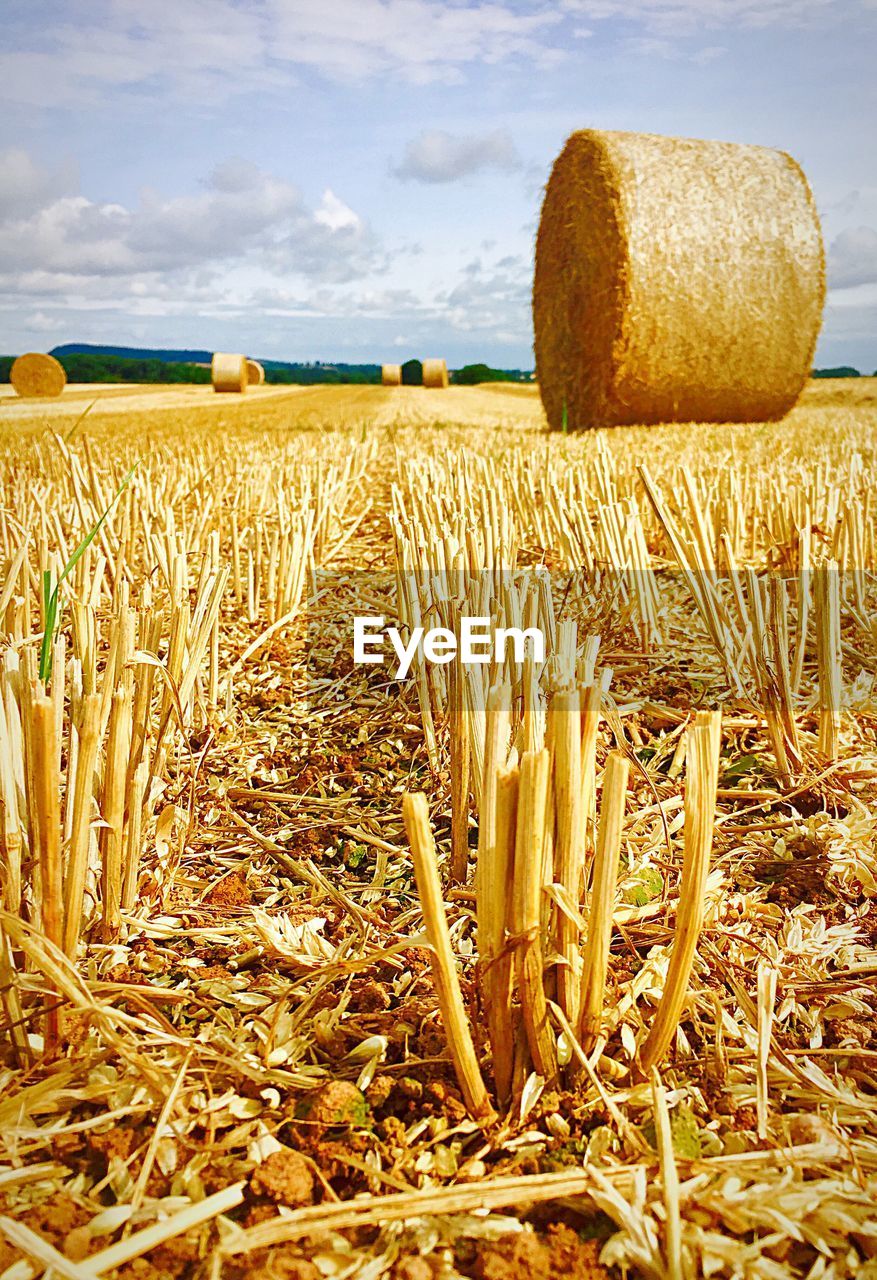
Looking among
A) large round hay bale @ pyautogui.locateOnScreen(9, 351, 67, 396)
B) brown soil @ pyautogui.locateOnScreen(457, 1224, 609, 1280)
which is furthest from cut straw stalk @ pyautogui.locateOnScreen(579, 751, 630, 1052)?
large round hay bale @ pyautogui.locateOnScreen(9, 351, 67, 396)

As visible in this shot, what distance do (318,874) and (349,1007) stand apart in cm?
27

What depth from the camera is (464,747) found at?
1472 millimetres

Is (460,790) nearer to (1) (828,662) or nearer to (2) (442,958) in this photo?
(2) (442,958)

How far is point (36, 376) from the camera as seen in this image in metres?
15.7

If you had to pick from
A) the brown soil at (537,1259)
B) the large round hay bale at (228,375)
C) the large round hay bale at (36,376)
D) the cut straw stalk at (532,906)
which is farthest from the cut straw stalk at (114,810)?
the large round hay bale at (228,375)

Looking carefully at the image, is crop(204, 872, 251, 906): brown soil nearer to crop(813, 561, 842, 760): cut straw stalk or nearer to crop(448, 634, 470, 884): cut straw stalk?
crop(448, 634, 470, 884): cut straw stalk

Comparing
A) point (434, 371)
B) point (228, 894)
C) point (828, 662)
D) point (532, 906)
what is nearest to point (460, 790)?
point (228, 894)

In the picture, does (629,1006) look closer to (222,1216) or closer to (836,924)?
(836,924)

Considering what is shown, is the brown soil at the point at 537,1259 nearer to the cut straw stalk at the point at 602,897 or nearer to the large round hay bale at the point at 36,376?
the cut straw stalk at the point at 602,897

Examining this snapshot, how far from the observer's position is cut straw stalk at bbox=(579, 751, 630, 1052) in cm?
95

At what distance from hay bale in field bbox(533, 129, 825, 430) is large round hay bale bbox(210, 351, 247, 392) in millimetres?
13187

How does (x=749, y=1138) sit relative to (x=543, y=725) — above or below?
below

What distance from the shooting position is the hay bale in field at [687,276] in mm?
7578

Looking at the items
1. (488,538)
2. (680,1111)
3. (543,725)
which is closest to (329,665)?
(488,538)
